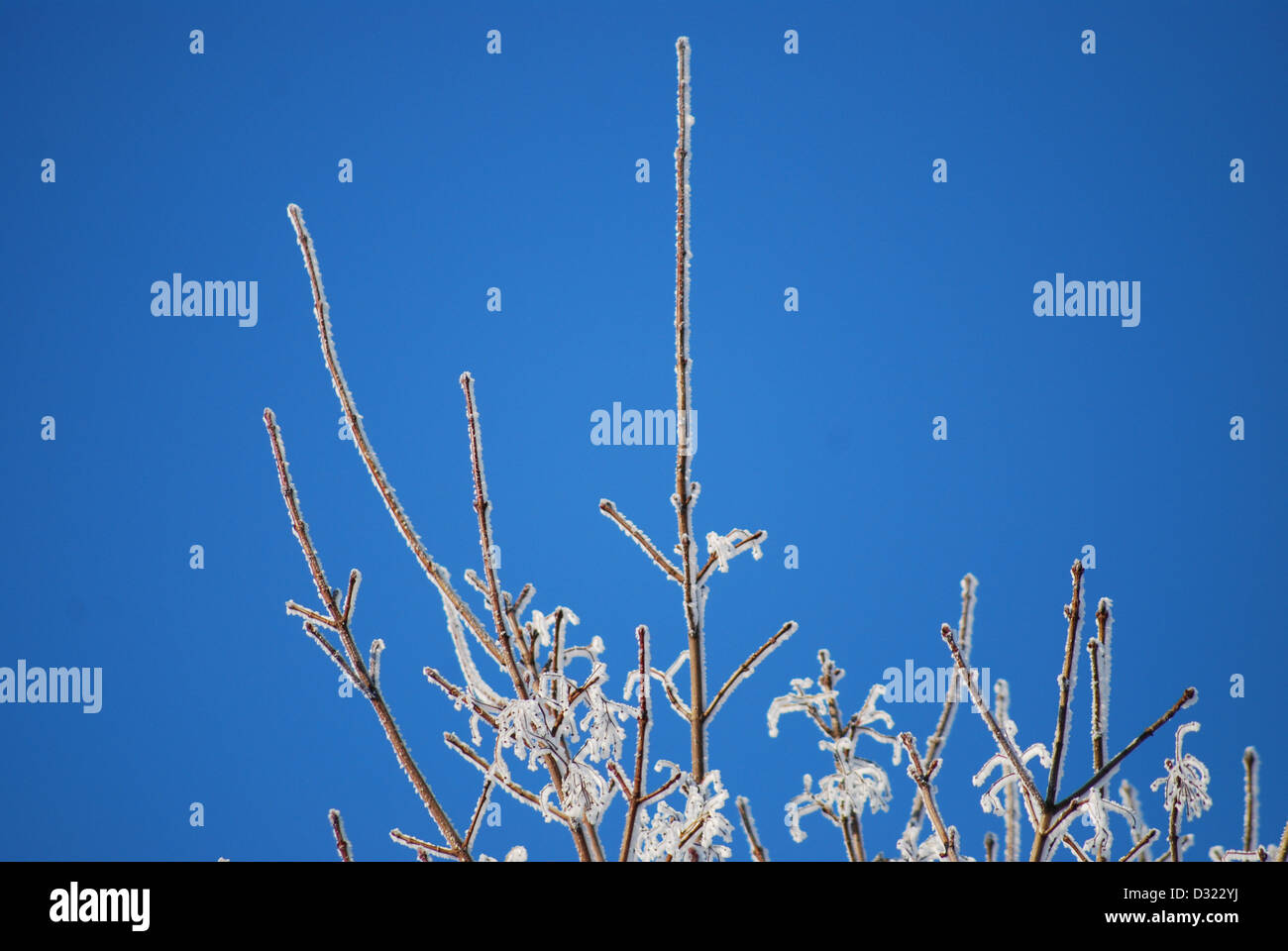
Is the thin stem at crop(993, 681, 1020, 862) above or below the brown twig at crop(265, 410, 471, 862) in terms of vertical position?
below

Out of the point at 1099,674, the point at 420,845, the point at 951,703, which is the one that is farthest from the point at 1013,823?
the point at 420,845

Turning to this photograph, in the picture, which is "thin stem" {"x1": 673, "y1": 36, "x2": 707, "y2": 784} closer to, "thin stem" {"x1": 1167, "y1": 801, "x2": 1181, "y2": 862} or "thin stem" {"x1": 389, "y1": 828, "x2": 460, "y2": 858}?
"thin stem" {"x1": 389, "y1": 828, "x2": 460, "y2": 858}

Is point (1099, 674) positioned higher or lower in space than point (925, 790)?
higher

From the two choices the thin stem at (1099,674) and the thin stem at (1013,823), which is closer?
the thin stem at (1099,674)

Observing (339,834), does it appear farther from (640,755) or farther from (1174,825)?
(1174,825)

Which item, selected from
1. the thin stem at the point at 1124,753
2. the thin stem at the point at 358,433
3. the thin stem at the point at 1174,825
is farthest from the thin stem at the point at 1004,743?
the thin stem at the point at 358,433

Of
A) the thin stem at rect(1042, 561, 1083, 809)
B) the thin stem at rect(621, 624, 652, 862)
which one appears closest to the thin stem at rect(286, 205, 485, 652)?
the thin stem at rect(621, 624, 652, 862)

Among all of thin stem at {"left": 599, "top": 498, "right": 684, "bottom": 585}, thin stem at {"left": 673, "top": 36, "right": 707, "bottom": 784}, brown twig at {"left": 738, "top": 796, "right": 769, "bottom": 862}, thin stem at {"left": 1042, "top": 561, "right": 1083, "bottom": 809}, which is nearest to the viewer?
thin stem at {"left": 1042, "top": 561, "right": 1083, "bottom": 809}

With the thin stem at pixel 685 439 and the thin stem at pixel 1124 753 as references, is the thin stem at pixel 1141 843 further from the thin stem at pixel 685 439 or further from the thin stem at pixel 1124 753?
the thin stem at pixel 685 439

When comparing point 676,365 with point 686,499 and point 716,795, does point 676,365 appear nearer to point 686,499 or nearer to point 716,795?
point 686,499

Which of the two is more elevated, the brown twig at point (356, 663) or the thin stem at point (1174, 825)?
the brown twig at point (356, 663)

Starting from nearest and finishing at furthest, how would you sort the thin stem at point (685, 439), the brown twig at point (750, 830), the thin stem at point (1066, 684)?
the thin stem at point (1066, 684)
the thin stem at point (685, 439)
the brown twig at point (750, 830)

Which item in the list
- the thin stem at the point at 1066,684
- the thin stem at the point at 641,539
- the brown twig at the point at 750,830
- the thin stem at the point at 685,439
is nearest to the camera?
the thin stem at the point at 1066,684
